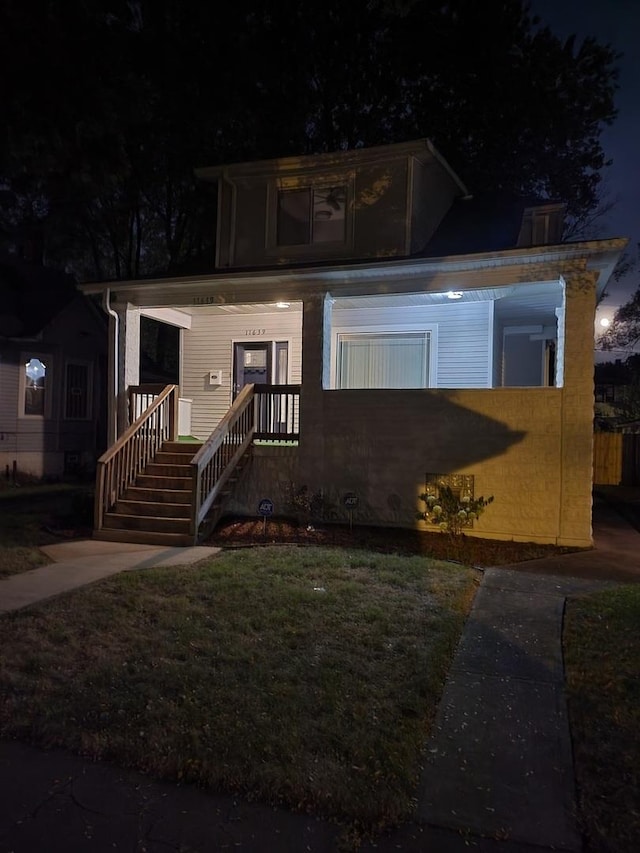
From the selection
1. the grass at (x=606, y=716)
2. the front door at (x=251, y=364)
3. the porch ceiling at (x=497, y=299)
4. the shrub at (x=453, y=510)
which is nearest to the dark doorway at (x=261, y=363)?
the front door at (x=251, y=364)

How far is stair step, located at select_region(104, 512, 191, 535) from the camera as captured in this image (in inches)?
363

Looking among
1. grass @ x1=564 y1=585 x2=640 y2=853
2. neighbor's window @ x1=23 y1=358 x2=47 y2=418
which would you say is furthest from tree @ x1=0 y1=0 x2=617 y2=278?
grass @ x1=564 y1=585 x2=640 y2=853

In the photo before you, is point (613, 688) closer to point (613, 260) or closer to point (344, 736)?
point (344, 736)

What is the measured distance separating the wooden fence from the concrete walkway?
15.0m

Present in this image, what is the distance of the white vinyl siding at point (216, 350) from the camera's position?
13.3 m

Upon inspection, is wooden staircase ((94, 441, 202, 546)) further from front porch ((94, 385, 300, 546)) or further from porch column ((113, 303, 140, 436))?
porch column ((113, 303, 140, 436))

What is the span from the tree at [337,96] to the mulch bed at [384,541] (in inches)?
425

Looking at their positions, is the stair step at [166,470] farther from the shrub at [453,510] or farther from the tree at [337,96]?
the tree at [337,96]

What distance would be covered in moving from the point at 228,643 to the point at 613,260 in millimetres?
7556

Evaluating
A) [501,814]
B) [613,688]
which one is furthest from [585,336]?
[501,814]

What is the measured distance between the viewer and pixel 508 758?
333 centimetres

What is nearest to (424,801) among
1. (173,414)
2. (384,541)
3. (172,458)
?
(384,541)

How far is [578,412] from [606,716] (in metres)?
6.01

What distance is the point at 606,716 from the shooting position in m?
3.72
